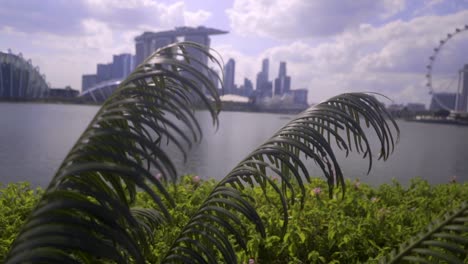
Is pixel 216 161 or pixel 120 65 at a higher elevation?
pixel 120 65

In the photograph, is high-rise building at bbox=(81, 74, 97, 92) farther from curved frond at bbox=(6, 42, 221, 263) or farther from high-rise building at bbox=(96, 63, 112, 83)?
curved frond at bbox=(6, 42, 221, 263)

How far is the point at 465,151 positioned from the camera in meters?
13.1

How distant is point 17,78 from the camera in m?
43.9

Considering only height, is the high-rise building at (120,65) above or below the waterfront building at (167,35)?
below

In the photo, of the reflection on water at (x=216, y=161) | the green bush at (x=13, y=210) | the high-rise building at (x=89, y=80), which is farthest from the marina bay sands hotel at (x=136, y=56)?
the green bush at (x=13, y=210)

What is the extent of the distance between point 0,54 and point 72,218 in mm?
43085

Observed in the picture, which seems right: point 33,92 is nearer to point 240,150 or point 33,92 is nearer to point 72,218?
point 240,150

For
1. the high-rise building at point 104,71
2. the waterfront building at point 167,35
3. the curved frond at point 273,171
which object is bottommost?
the curved frond at point 273,171

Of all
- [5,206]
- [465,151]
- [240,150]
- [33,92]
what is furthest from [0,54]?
[5,206]

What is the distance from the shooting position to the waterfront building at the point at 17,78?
1657 inches

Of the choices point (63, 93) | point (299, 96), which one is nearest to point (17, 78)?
point (63, 93)

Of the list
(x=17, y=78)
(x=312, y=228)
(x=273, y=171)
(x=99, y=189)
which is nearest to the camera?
(x=99, y=189)

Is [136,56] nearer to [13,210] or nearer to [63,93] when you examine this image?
[63,93]

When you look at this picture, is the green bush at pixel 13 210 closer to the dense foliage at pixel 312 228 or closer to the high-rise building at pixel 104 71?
the dense foliage at pixel 312 228
